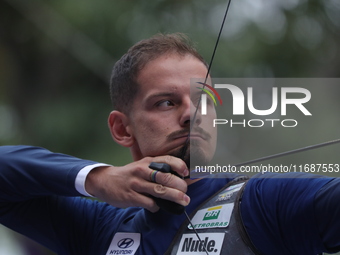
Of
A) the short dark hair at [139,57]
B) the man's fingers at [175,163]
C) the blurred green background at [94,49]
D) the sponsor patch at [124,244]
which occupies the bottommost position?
the sponsor patch at [124,244]

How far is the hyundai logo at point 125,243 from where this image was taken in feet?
4.62

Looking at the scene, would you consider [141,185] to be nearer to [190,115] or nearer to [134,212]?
[190,115]

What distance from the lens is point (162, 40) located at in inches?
62.8

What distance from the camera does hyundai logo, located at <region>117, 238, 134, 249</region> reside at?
4.62ft

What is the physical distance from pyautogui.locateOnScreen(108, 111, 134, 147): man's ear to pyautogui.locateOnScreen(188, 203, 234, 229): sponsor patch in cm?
35

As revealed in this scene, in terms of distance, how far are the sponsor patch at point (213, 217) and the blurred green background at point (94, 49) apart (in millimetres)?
2066

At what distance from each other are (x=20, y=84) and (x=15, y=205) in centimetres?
357

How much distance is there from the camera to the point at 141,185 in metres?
1.26

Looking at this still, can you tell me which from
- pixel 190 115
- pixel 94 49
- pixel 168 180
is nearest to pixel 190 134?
pixel 190 115

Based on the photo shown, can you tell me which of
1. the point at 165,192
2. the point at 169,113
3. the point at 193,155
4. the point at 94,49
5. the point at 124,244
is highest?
Result: the point at 94,49

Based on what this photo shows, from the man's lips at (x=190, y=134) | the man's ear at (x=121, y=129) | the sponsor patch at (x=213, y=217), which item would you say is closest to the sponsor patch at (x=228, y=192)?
the sponsor patch at (x=213, y=217)

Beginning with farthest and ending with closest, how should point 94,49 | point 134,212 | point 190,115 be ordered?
point 94,49 → point 134,212 → point 190,115

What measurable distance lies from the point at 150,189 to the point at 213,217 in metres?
0.16

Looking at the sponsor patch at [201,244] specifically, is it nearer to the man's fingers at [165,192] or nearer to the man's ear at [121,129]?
the man's fingers at [165,192]
